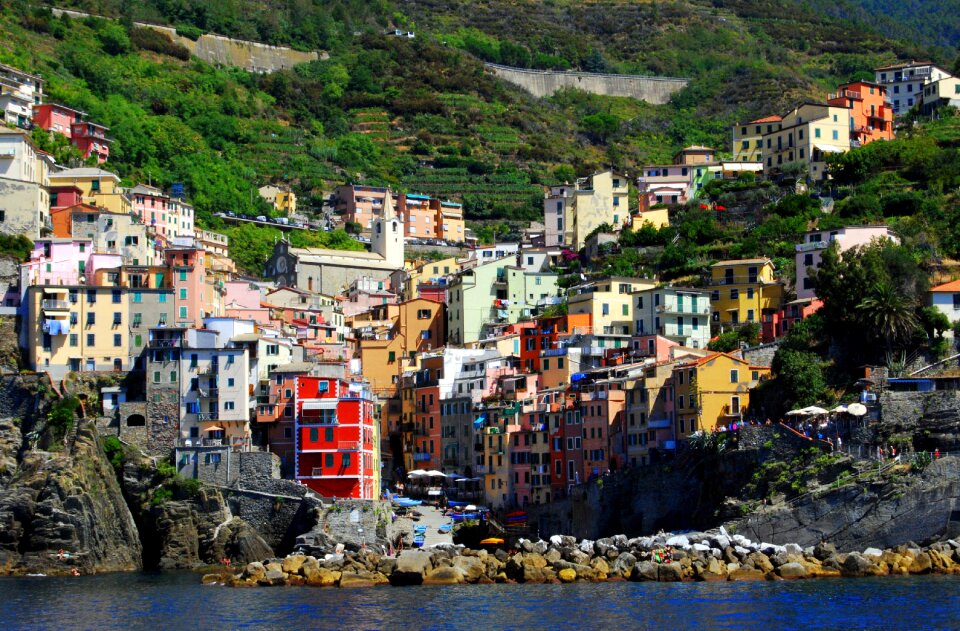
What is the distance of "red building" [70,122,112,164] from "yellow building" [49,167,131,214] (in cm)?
1907

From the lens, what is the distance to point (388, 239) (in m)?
138

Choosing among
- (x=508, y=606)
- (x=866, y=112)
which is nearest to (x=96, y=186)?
(x=866, y=112)

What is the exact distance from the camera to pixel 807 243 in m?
104

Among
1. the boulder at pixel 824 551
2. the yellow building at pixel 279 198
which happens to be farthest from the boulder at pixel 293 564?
the yellow building at pixel 279 198

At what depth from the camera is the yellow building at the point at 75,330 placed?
3723 inches

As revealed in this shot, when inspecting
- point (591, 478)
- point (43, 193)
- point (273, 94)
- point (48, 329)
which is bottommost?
point (591, 478)

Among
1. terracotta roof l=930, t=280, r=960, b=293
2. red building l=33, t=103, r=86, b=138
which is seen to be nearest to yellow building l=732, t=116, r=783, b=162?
terracotta roof l=930, t=280, r=960, b=293

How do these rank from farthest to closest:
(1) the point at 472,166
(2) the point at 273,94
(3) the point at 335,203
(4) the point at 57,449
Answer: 1. (2) the point at 273,94
2. (1) the point at 472,166
3. (3) the point at 335,203
4. (4) the point at 57,449

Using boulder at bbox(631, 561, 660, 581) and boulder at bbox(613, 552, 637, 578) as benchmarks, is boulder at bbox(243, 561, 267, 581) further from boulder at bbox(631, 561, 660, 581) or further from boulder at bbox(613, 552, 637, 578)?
boulder at bbox(631, 561, 660, 581)

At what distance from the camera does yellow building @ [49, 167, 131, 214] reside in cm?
11631

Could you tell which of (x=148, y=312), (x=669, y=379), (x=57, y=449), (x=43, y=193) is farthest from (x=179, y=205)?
(x=669, y=379)

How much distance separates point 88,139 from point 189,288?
44.1 m

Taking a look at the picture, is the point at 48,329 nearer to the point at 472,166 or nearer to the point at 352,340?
the point at 352,340

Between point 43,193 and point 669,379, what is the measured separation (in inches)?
1800
